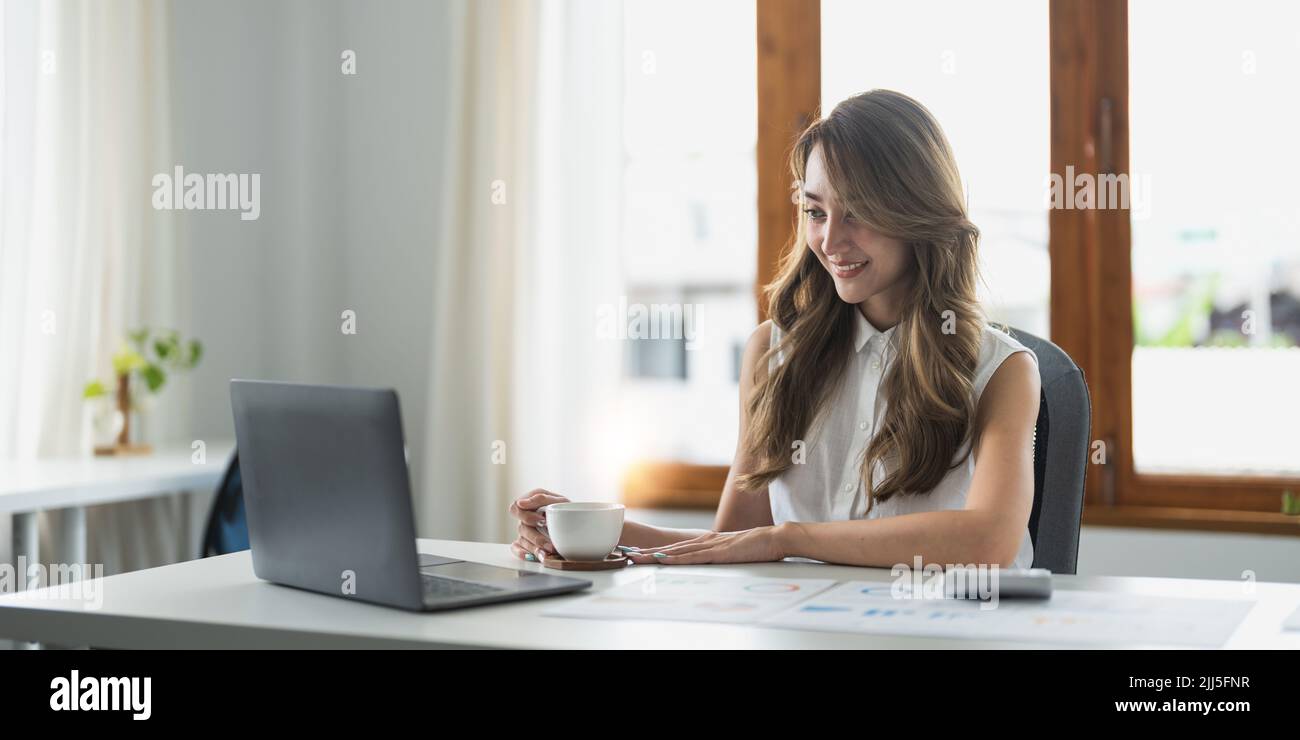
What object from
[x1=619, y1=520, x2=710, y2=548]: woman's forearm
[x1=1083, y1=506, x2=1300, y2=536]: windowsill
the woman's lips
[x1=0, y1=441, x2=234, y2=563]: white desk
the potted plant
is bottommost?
[x1=1083, y1=506, x2=1300, y2=536]: windowsill

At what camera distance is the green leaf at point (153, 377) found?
3176 mm

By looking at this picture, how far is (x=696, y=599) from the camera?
4.10ft

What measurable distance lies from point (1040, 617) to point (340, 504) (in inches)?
26.1

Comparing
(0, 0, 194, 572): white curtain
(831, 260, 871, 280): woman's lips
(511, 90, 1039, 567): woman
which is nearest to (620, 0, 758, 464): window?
(0, 0, 194, 572): white curtain

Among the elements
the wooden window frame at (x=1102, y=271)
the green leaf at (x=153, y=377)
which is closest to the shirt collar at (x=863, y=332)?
the wooden window frame at (x=1102, y=271)

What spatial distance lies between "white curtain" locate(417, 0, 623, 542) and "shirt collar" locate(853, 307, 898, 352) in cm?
160

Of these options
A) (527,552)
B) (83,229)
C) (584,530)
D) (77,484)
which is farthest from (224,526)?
(584,530)

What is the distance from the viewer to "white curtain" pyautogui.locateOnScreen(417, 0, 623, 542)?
3408mm

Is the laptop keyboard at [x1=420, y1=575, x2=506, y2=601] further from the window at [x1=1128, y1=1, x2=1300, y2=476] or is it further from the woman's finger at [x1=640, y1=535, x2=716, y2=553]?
the window at [x1=1128, y1=1, x2=1300, y2=476]

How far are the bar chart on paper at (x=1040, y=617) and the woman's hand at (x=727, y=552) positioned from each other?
0.73ft

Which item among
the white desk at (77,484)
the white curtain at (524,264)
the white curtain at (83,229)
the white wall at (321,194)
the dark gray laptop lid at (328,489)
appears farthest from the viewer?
the white wall at (321,194)

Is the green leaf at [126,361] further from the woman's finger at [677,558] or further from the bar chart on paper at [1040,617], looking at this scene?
the bar chart on paper at [1040,617]

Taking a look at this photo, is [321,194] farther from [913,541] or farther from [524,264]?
[913,541]
